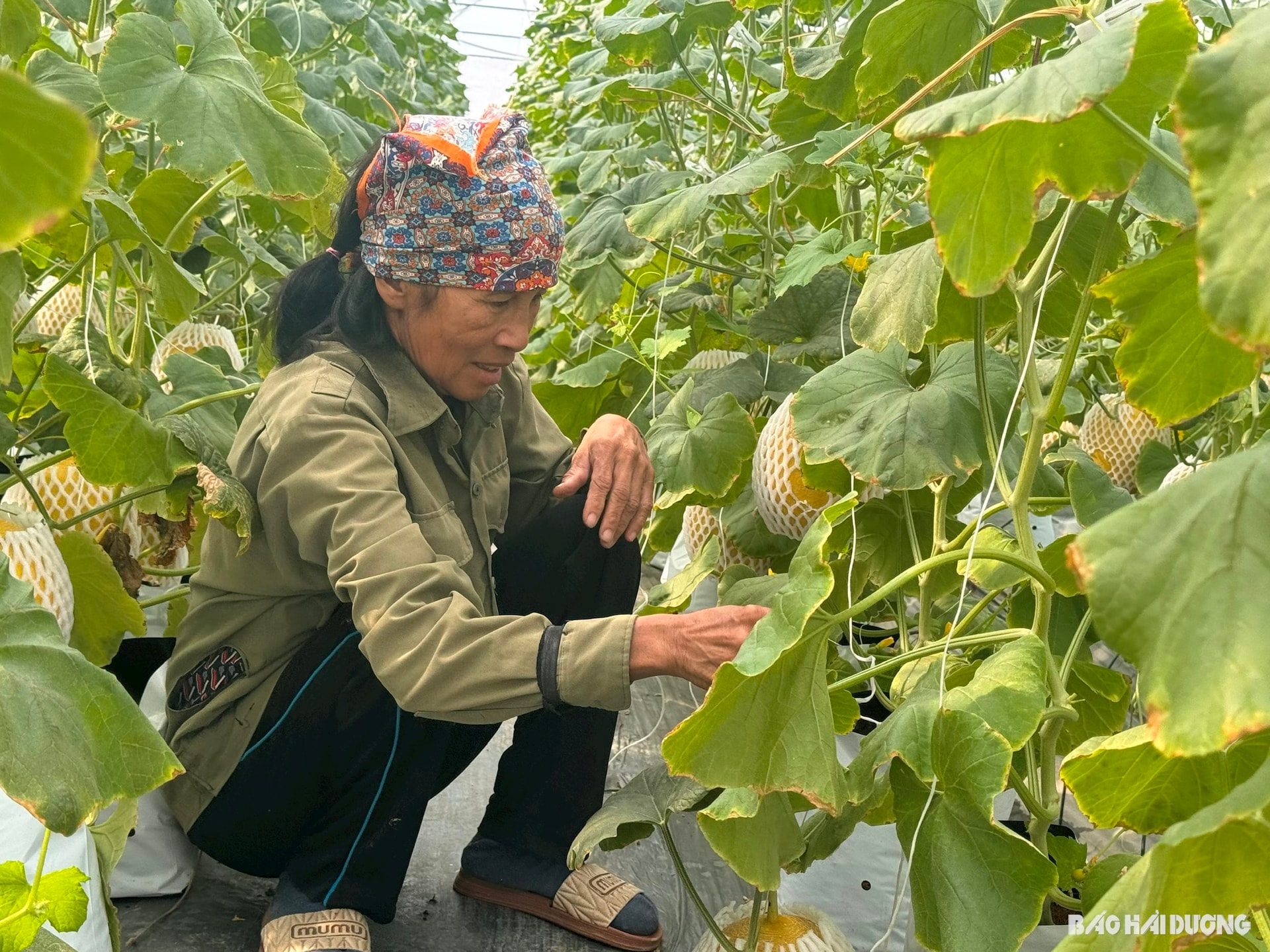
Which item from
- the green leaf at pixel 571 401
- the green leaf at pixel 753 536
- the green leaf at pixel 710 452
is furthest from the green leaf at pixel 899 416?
the green leaf at pixel 571 401

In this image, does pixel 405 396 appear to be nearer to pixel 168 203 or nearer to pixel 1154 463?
pixel 168 203

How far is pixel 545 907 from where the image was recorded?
1.98m

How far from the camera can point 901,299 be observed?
1334 millimetres

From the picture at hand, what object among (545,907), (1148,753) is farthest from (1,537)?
(1148,753)

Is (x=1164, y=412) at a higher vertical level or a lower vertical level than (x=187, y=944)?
higher

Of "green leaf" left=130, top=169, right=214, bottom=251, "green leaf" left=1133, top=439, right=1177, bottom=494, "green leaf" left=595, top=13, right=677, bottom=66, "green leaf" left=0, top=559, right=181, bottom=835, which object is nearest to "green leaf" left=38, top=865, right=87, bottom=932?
"green leaf" left=0, top=559, right=181, bottom=835

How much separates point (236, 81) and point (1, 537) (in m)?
0.63

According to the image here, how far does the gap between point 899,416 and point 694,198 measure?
2.23 feet

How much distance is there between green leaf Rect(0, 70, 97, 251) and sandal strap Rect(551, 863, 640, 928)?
1.63 m

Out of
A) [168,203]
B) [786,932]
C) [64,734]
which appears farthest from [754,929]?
[168,203]

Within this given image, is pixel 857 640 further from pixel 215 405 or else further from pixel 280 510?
pixel 215 405

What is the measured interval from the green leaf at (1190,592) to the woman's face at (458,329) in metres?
1.24

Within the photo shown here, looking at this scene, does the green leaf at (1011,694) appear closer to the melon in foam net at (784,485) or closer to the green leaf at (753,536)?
the melon in foam net at (784,485)

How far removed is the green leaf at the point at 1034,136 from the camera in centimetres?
75
